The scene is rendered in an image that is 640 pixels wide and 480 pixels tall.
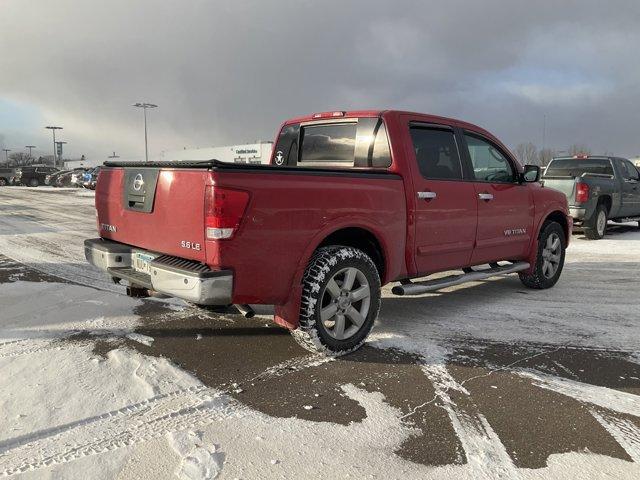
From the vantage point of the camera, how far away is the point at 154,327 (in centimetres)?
473

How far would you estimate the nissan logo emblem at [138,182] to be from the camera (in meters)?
4.12

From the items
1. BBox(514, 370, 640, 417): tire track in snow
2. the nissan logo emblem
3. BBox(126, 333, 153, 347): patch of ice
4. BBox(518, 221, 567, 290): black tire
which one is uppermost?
the nissan logo emblem

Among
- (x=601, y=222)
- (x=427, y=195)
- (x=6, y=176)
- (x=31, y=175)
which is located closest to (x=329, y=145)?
(x=427, y=195)

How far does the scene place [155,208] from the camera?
3.94 meters

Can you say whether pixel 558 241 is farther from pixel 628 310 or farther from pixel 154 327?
pixel 154 327

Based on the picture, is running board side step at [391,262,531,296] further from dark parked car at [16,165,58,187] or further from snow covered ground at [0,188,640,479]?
dark parked car at [16,165,58,187]

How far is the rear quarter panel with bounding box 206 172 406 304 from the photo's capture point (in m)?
3.48

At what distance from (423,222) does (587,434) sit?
2257mm

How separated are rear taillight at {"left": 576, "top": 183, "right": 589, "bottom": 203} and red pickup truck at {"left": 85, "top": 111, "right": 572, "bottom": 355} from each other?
6.20m

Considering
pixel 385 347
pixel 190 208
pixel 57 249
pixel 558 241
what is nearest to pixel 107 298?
pixel 190 208

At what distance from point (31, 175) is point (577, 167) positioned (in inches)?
Answer: 1770

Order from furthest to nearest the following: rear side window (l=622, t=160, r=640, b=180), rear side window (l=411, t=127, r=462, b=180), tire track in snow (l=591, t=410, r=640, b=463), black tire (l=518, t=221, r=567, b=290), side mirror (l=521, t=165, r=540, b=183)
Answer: rear side window (l=622, t=160, r=640, b=180), black tire (l=518, t=221, r=567, b=290), side mirror (l=521, t=165, r=540, b=183), rear side window (l=411, t=127, r=462, b=180), tire track in snow (l=591, t=410, r=640, b=463)

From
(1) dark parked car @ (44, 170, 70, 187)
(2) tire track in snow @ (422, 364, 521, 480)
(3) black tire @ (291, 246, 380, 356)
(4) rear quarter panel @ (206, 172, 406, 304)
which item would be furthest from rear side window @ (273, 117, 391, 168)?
(1) dark parked car @ (44, 170, 70, 187)

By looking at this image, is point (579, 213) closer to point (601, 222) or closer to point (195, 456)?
point (601, 222)
